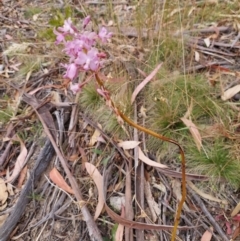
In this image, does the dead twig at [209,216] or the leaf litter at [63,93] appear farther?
the leaf litter at [63,93]

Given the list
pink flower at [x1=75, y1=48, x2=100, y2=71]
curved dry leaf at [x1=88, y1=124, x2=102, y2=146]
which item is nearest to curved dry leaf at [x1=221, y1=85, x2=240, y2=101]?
curved dry leaf at [x1=88, y1=124, x2=102, y2=146]

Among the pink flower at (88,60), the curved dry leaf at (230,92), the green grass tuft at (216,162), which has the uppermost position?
the pink flower at (88,60)

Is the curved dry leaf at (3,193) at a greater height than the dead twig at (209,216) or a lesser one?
greater

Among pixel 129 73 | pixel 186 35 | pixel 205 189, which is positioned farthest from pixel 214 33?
pixel 205 189

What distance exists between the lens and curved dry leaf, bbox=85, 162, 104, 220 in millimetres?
1492

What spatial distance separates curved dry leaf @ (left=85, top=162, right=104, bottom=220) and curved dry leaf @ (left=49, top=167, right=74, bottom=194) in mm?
102

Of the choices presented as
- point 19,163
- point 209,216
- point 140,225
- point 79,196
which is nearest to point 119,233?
point 140,225

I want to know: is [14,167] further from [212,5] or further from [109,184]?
[212,5]

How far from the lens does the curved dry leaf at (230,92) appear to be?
172 cm

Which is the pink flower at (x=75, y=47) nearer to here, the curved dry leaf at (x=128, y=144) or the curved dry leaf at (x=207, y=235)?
the curved dry leaf at (x=128, y=144)

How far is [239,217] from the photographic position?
1.38 m

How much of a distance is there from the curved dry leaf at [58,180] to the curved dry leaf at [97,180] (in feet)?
0.34

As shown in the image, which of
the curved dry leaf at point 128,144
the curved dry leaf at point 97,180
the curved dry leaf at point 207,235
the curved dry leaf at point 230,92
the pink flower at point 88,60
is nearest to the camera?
the pink flower at point 88,60

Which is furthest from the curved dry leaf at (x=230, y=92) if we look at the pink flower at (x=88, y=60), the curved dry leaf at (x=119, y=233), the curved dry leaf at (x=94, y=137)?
the pink flower at (x=88, y=60)
